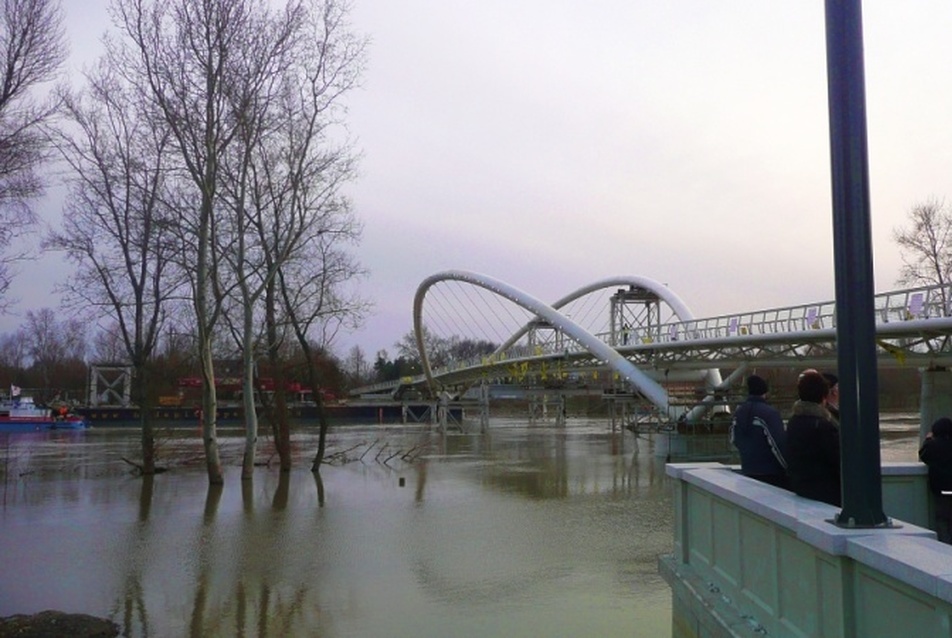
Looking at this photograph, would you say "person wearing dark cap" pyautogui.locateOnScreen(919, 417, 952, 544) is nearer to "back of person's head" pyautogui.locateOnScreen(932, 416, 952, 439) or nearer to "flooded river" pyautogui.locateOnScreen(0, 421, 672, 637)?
"back of person's head" pyautogui.locateOnScreen(932, 416, 952, 439)

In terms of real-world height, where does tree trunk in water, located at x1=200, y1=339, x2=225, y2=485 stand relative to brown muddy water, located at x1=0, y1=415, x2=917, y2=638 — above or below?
above

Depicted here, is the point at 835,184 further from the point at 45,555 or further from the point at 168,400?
the point at 168,400

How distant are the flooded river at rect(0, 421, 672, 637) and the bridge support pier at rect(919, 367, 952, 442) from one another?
9.75 m

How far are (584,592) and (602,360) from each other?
40568mm

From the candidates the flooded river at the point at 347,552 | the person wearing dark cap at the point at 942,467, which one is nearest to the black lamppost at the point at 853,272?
the person wearing dark cap at the point at 942,467

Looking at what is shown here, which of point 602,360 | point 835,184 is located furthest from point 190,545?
point 602,360

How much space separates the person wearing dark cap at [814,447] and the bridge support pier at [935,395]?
2549cm

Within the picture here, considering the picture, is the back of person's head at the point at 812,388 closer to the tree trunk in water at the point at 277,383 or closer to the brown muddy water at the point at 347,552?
the brown muddy water at the point at 347,552

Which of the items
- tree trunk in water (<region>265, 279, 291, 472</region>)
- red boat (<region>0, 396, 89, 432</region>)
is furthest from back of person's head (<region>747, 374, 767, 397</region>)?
red boat (<region>0, 396, 89, 432</region>)

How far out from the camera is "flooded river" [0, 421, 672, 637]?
388 inches

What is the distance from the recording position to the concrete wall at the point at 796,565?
3674 millimetres

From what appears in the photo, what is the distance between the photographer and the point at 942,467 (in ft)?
22.1

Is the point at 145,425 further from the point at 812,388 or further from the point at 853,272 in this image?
the point at 853,272

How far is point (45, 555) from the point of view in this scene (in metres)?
14.1
